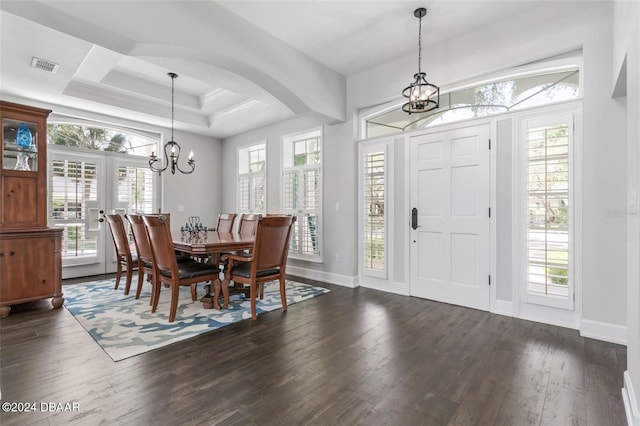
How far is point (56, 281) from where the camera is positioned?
11.7ft

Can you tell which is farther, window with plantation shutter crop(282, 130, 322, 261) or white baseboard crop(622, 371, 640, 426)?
window with plantation shutter crop(282, 130, 322, 261)

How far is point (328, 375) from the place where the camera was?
2109 mm

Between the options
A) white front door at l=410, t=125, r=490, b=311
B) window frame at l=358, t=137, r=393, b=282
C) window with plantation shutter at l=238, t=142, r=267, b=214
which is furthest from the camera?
window with plantation shutter at l=238, t=142, r=267, b=214

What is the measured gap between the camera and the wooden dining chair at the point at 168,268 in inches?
121

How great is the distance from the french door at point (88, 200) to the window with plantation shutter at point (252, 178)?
1938 mm

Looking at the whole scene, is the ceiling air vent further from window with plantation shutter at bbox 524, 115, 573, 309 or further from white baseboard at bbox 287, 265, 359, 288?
window with plantation shutter at bbox 524, 115, 573, 309

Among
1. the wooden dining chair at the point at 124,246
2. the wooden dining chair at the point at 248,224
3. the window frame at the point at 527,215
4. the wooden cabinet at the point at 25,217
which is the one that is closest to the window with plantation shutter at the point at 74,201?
the wooden dining chair at the point at 124,246

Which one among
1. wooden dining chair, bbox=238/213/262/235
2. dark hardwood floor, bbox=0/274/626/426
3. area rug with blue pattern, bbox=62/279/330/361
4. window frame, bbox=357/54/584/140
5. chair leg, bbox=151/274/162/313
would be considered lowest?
dark hardwood floor, bbox=0/274/626/426

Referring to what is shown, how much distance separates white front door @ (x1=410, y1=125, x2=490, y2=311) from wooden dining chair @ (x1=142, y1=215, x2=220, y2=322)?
102 inches

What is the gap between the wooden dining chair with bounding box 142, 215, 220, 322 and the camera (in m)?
3.06

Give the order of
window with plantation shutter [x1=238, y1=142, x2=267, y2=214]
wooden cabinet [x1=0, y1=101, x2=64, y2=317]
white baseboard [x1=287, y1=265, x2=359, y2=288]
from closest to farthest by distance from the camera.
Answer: wooden cabinet [x1=0, y1=101, x2=64, y2=317]
white baseboard [x1=287, y1=265, x2=359, y2=288]
window with plantation shutter [x1=238, y1=142, x2=267, y2=214]

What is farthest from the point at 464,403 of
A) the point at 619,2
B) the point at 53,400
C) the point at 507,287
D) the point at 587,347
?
the point at 619,2

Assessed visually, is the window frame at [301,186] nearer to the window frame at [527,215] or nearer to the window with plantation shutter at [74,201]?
the window frame at [527,215]

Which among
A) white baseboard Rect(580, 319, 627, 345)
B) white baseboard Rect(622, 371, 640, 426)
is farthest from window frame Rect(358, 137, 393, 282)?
white baseboard Rect(622, 371, 640, 426)
